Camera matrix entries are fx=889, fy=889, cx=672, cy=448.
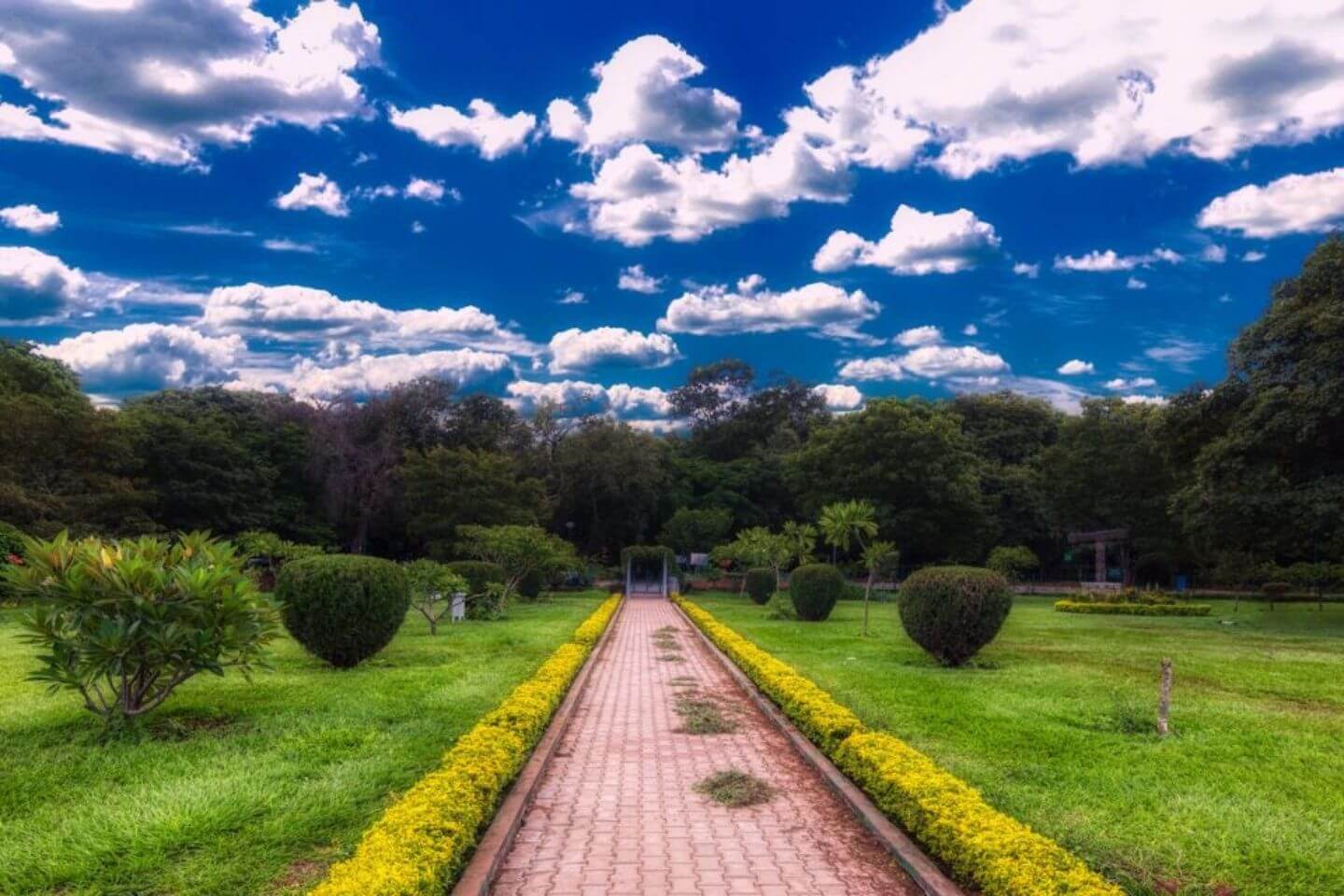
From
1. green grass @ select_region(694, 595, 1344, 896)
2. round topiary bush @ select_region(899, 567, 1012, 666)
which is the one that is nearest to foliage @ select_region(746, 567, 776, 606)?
green grass @ select_region(694, 595, 1344, 896)

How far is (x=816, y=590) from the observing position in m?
24.3

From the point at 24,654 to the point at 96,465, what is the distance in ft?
72.9

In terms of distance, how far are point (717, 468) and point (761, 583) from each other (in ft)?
71.3

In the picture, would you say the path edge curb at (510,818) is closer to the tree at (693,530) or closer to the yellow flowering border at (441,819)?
the yellow flowering border at (441,819)

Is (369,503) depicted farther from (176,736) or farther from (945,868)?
(945,868)

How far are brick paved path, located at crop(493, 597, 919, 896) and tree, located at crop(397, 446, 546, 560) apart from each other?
2774 centimetres

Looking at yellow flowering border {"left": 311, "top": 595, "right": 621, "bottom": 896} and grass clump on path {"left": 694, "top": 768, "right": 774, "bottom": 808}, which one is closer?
yellow flowering border {"left": 311, "top": 595, "right": 621, "bottom": 896}

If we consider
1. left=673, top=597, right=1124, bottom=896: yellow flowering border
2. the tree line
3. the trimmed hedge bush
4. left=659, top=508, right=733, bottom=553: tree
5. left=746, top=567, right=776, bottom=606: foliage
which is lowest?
the trimmed hedge bush

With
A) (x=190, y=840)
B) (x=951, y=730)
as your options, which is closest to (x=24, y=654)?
(x=190, y=840)

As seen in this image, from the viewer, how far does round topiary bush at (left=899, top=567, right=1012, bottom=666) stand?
42.5ft

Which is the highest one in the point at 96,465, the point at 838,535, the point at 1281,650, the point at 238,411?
the point at 238,411

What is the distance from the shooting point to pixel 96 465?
33000 millimetres

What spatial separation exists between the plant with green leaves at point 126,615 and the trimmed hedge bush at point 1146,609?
96.0 feet

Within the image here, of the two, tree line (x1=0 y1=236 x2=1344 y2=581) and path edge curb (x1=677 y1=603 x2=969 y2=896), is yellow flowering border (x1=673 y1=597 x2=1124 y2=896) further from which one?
tree line (x1=0 y1=236 x2=1344 y2=581)
